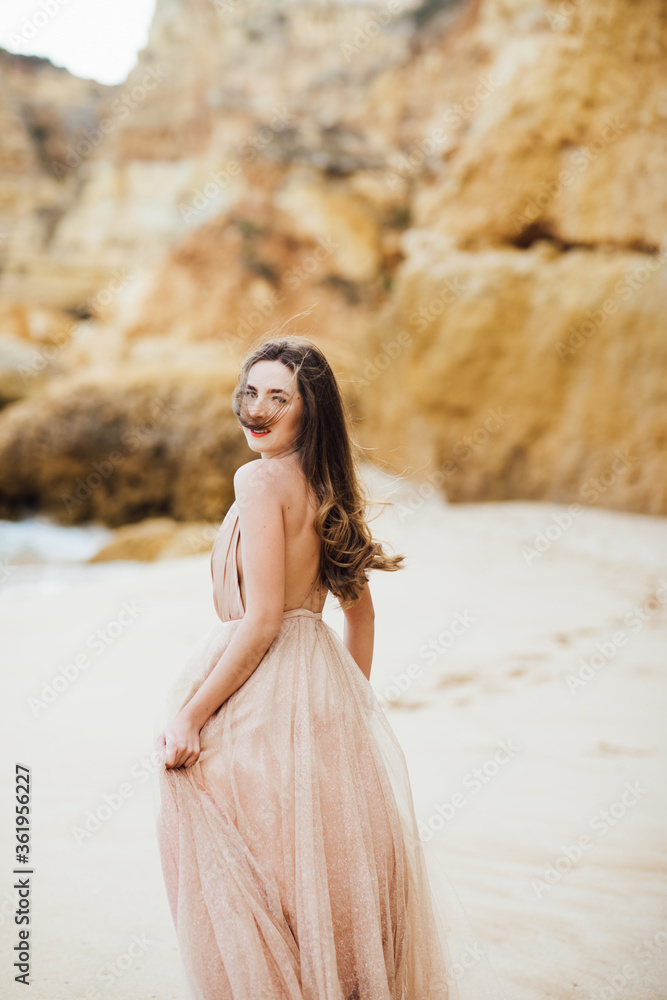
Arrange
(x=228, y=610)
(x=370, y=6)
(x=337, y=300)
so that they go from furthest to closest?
(x=370, y=6), (x=337, y=300), (x=228, y=610)

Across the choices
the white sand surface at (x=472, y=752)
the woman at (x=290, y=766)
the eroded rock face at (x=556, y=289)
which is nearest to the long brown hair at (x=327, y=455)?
the woman at (x=290, y=766)

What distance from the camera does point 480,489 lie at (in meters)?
8.44

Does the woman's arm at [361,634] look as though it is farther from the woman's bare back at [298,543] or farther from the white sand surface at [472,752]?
the white sand surface at [472,752]

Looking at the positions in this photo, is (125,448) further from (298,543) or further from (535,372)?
(298,543)

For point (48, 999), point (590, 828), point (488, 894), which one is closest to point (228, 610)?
point (48, 999)

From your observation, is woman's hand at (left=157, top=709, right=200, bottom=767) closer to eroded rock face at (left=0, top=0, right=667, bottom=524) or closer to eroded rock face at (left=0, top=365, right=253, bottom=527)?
eroded rock face at (left=0, top=0, right=667, bottom=524)

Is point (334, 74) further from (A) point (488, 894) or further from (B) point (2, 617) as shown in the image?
(A) point (488, 894)

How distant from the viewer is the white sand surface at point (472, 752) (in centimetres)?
204

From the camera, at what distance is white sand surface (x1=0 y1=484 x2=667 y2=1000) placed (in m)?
2.04

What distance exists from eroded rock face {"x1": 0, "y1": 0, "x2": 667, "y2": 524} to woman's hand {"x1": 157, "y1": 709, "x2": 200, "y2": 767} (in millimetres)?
814

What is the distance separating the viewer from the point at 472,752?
3.27 metres

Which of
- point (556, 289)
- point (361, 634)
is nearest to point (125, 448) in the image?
point (556, 289)

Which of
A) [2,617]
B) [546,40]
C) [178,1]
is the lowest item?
[2,617]

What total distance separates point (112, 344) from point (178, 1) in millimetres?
29617
